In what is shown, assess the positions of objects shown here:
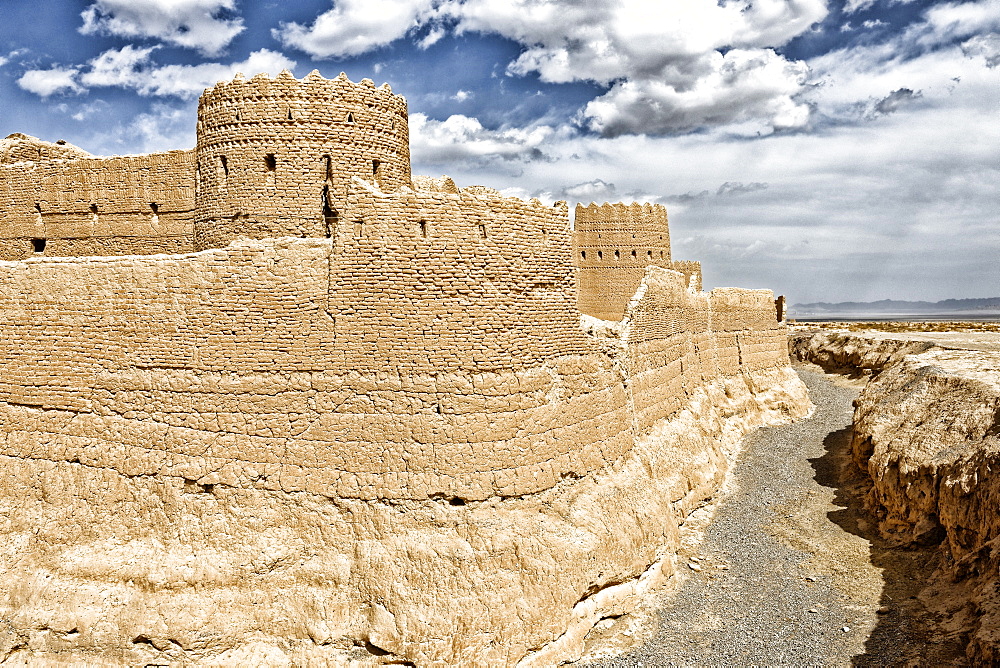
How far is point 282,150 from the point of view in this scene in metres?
12.0

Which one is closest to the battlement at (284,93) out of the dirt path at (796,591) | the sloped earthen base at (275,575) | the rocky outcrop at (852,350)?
the sloped earthen base at (275,575)

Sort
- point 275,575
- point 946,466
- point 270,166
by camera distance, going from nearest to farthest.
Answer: point 275,575 < point 270,166 < point 946,466

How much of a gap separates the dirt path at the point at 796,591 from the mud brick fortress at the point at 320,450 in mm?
1338

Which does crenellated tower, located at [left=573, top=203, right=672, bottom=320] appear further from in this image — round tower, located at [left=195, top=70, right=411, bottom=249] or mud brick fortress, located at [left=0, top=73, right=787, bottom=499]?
round tower, located at [left=195, top=70, right=411, bottom=249]

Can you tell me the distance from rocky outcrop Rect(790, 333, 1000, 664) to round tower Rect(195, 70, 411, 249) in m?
11.6

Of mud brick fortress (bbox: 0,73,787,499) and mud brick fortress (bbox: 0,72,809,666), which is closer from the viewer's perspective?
mud brick fortress (bbox: 0,72,809,666)

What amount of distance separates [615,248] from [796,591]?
13.4m

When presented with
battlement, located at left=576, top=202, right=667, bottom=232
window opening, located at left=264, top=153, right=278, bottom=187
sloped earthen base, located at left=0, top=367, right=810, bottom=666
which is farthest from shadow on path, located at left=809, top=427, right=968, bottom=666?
window opening, located at left=264, top=153, right=278, bottom=187

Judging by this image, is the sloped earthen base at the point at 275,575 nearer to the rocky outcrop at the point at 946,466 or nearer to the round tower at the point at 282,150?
the round tower at the point at 282,150

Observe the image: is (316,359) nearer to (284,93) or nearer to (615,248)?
(284,93)

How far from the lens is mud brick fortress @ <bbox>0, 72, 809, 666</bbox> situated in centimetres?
880

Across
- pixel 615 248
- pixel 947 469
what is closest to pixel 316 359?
pixel 947 469

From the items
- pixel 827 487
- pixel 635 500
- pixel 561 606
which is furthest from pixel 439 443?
pixel 827 487

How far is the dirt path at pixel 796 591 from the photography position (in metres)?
9.98
